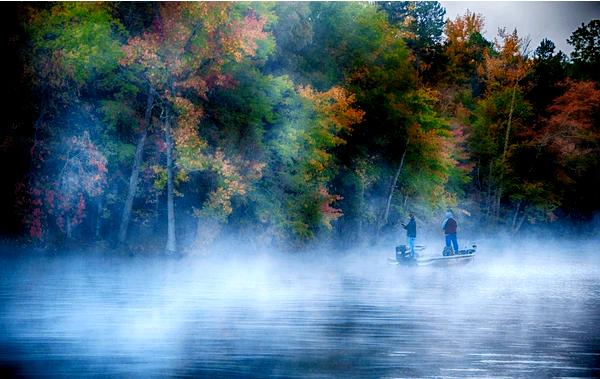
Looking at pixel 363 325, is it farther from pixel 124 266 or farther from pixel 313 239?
pixel 313 239

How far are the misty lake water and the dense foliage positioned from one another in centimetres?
726

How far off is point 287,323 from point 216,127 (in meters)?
25.7

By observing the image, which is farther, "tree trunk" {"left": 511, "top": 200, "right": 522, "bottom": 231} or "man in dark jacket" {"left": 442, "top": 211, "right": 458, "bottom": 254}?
"tree trunk" {"left": 511, "top": 200, "right": 522, "bottom": 231}

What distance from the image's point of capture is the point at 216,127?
43406 millimetres

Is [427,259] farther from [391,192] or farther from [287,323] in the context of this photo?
[391,192]

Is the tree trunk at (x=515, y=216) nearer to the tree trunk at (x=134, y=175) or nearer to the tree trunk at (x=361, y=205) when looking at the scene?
the tree trunk at (x=361, y=205)

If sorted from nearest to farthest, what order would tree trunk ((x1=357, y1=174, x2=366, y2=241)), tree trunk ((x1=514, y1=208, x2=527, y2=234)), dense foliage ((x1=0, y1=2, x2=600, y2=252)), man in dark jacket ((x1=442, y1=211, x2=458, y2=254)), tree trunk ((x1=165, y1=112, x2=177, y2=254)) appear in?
dense foliage ((x1=0, y1=2, x2=600, y2=252)), man in dark jacket ((x1=442, y1=211, x2=458, y2=254)), tree trunk ((x1=165, y1=112, x2=177, y2=254)), tree trunk ((x1=357, y1=174, x2=366, y2=241)), tree trunk ((x1=514, y1=208, x2=527, y2=234))

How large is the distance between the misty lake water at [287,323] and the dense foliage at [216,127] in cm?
726

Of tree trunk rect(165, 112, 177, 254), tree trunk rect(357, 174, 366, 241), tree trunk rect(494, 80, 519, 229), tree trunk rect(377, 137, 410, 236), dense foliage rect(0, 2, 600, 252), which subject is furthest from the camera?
tree trunk rect(494, 80, 519, 229)

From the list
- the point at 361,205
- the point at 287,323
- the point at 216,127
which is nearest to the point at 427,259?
the point at 216,127

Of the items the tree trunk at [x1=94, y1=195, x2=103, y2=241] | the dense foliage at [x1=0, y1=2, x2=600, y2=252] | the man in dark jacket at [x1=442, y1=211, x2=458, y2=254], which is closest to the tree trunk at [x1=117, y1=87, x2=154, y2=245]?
the dense foliage at [x1=0, y1=2, x2=600, y2=252]

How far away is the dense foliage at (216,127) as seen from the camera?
37969 mm

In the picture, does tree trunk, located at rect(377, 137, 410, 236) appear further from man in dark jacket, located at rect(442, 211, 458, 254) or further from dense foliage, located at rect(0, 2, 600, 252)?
man in dark jacket, located at rect(442, 211, 458, 254)

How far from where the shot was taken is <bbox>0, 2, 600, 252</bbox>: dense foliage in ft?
125
